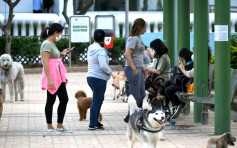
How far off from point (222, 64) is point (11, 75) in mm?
8064

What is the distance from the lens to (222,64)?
957 centimetres

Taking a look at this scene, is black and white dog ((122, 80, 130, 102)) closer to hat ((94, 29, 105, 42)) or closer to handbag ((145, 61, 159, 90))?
handbag ((145, 61, 159, 90))

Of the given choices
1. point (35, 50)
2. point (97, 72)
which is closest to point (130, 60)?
point (97, 72)

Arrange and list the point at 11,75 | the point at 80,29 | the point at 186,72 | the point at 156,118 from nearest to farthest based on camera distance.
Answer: the point at 156,118
the point at 186,72
the point at 11,75
the point at 80,29

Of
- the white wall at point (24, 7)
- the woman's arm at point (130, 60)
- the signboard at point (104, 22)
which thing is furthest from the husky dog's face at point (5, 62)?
the white wall at point (24, 7)

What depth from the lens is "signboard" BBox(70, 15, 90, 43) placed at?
26719 millimetres

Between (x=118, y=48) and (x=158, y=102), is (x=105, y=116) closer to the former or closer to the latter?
(x=158, y=102)

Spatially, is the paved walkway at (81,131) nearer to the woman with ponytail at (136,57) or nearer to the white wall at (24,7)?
the woman with ponytail at (136,57)

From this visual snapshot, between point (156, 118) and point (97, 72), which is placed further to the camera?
point (97, 72)

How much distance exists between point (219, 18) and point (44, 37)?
9.76ft

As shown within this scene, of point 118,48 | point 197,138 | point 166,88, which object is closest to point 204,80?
point 166,88

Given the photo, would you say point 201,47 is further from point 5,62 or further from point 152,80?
point 5,62

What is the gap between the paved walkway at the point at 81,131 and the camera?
910 centimetres

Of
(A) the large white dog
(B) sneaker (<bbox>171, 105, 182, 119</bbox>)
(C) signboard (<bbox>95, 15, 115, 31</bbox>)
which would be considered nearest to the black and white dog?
(A) the large white dog
